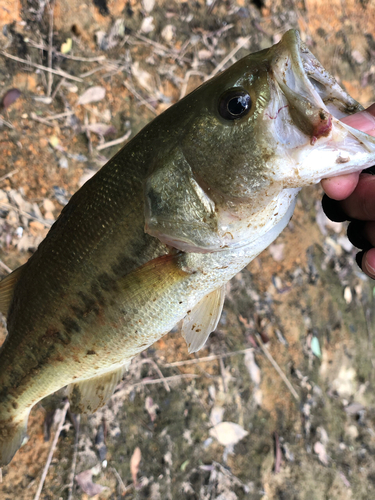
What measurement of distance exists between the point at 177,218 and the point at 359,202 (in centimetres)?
79

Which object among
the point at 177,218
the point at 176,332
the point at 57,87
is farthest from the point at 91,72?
the point at 177,218

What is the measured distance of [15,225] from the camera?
2844mm

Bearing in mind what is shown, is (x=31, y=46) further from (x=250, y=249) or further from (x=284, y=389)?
(x=284, y=389)

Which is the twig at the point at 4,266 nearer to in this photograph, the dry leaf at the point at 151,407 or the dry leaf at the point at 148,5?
the dry leaf at the point at 151,407

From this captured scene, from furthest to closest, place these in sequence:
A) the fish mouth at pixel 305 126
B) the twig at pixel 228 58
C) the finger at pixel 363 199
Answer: the twig at pixel 228 58
the finger at pixel 363 199
the fish mouth at pixel 305 126

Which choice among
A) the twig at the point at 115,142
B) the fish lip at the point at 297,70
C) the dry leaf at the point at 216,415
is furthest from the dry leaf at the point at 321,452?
the fish lip at the point at 297,70

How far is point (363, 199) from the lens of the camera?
1582mm

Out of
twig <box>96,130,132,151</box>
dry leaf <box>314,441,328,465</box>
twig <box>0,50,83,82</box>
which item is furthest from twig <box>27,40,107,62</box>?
dry leaf <box>314,441,328,465</box>

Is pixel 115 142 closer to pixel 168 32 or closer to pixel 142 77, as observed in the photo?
pixel 142 77

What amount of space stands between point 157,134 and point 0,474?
7.86ft

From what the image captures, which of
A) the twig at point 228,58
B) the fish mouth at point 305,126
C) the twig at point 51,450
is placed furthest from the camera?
the twig at point 228,58

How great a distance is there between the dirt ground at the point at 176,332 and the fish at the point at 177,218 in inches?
45.4

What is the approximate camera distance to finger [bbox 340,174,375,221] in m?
1.56

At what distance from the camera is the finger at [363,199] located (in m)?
1.56
